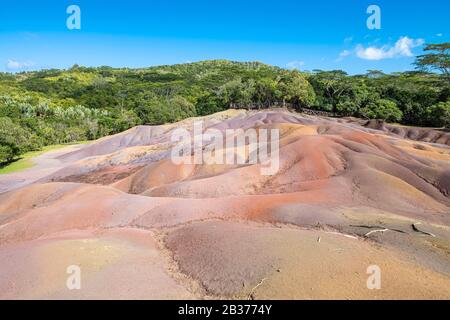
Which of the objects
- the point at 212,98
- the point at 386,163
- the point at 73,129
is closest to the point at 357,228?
the point at 386,163

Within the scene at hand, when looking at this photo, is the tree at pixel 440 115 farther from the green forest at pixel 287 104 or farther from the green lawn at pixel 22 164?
the green lawn at pixel 22 164

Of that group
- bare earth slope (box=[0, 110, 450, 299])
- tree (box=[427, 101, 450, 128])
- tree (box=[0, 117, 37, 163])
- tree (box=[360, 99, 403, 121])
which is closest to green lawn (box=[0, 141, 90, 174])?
tree (box=[0, 117, 37, 163])

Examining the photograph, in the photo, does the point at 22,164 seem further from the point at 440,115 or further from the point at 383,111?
the point at 440,115

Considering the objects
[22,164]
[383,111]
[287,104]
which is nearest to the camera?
[22,164]

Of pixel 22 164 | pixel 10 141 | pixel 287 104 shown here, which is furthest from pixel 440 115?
pixel 10 141

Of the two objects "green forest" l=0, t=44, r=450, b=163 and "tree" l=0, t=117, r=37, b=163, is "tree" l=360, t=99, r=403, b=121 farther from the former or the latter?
"tree" l=0, t=117, r=37, b=163

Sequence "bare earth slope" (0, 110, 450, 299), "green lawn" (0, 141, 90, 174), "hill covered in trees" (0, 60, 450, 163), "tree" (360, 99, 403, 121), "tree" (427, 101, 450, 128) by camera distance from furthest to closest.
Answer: "tree" (360, 99, 403, 121), "hill covered in trees" (0, 60, 450, 163), "tree" (427, 101, 450, 128), "green lawn" (0, 141, 90, 174), "bare earth slope" (0, 110, 450, 299)

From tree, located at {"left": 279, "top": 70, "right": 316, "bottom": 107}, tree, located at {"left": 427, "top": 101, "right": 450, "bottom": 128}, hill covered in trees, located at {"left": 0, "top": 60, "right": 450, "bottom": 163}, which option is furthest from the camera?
tree, located at {"left": 279, "top": 70, "right": 316, "bottom": 107}

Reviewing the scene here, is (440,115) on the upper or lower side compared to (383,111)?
lower
